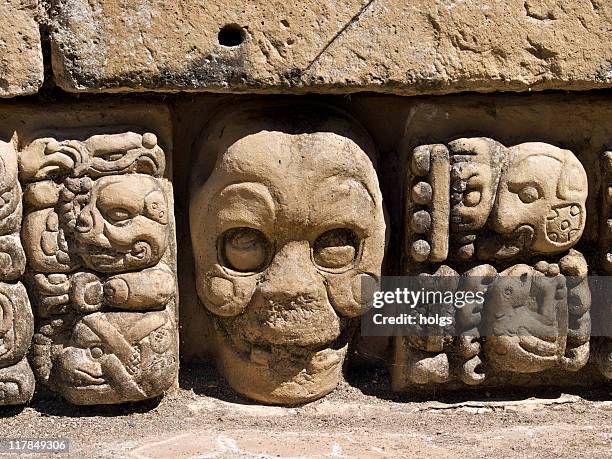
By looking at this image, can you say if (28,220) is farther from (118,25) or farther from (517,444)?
(517,444)

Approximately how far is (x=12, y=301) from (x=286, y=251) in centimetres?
90

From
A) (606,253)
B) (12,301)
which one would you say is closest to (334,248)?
(606,253)

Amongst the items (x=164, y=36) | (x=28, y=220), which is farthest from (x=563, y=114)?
(x=28, y=220)

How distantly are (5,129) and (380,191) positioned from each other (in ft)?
4.12

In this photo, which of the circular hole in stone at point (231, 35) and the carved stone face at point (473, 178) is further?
the carved stone face at point (473, 178)

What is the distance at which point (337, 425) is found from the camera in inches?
145

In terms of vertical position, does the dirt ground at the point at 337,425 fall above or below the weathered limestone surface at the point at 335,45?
below

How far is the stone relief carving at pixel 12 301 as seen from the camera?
3375 millimetres

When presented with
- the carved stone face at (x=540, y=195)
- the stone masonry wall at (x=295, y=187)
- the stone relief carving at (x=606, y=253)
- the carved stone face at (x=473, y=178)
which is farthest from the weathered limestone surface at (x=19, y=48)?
the stone relief carving at (x=606, y=253)

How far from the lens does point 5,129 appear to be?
3451 mm

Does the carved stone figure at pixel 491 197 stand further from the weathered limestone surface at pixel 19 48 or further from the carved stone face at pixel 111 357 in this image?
the weathered limestone surface at pixel 19 48

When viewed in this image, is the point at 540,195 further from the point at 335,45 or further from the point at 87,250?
the point at 87,250

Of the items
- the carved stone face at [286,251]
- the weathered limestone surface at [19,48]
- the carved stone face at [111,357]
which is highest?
the weathered limestone surface at [19,48]

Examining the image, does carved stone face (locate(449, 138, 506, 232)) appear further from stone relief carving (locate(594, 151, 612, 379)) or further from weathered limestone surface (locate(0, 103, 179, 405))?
weathered limestone surface (locate(0, 103, 179, 405))
